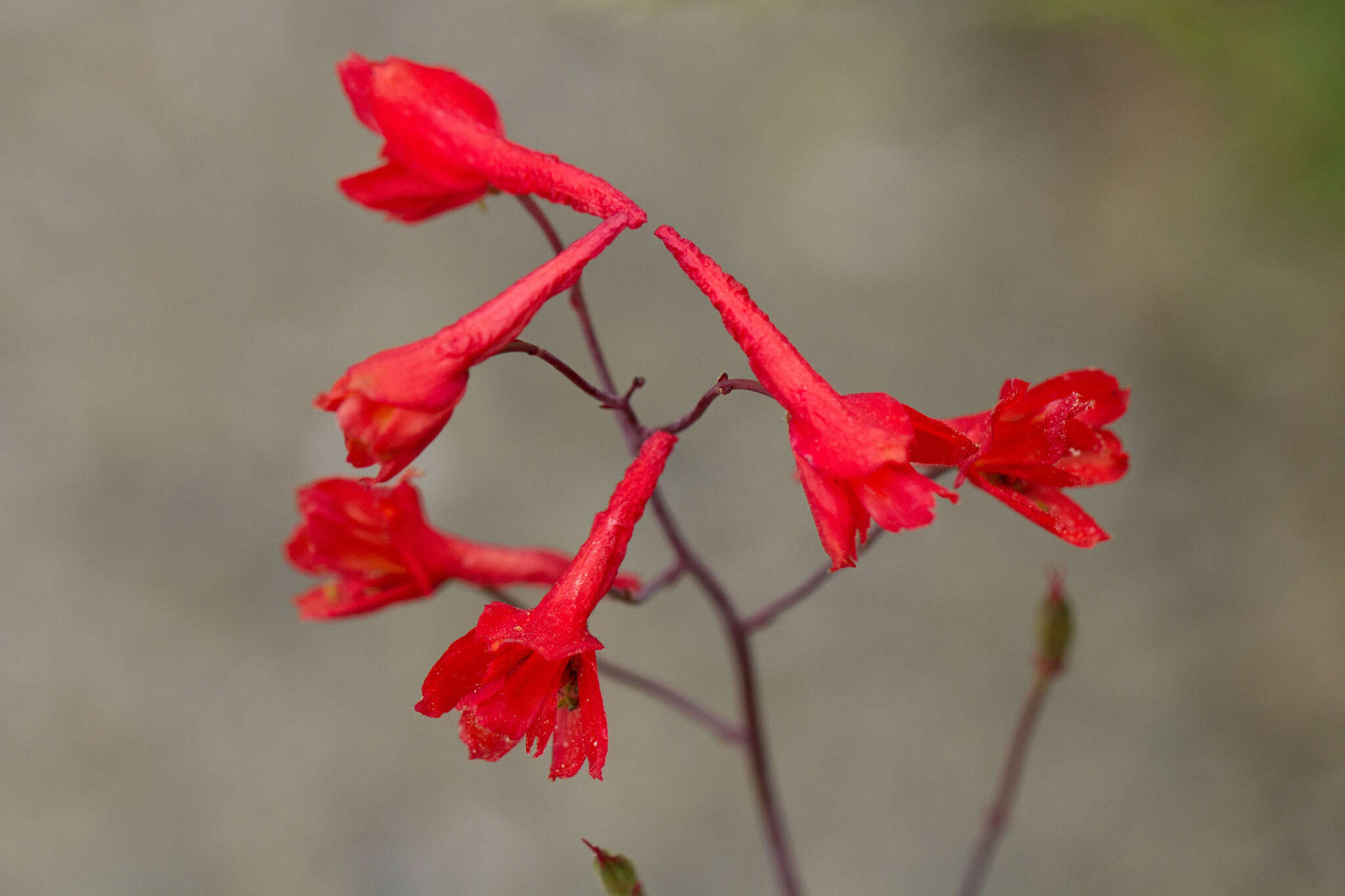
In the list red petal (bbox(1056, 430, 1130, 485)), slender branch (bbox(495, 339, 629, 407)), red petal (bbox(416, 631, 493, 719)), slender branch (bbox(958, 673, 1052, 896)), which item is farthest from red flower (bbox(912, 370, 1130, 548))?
slender branch (bbox(958, 673, 1052, 896))

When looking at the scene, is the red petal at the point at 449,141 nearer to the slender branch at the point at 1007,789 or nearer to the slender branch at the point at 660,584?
the slender branch at the point at 660,584

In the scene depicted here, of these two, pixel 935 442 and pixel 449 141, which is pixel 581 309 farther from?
pixel 935 442

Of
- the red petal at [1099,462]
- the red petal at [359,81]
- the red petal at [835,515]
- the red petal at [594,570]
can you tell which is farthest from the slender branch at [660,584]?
the red petal at [359,81]

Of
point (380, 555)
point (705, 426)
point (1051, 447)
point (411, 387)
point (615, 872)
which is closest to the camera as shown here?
point (411, 387)

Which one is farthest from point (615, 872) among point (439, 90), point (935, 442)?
point (439, 90)

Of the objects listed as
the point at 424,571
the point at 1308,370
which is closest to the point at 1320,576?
the point at 1308,370

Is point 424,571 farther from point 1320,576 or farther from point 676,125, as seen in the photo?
point 1320,576
